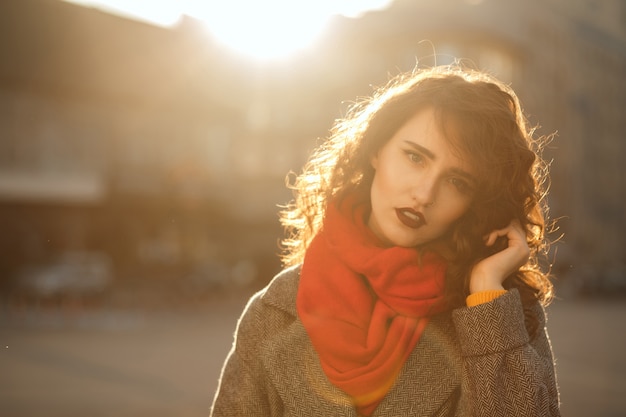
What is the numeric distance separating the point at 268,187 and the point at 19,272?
14.4m

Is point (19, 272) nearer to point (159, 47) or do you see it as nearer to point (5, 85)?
point (5, 85)

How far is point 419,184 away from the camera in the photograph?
2.51 meters

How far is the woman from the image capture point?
248cm

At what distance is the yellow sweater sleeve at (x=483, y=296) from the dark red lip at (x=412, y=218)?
0.26m

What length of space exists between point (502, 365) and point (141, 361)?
1127 cm

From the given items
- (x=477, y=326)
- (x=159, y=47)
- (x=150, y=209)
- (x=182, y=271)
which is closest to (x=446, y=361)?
(x=477, y=326)

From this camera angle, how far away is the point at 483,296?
252cm

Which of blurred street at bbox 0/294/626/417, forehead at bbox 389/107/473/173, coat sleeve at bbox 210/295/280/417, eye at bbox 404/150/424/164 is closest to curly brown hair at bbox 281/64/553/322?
forehead at bbox 389/107/473/173

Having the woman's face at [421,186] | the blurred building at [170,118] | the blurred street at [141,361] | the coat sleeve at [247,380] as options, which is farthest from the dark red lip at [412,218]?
the blurred building at [170,118]

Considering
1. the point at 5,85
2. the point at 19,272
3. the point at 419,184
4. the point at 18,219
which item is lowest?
the point at 419,184

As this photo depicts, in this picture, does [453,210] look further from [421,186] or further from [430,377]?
[430,377]

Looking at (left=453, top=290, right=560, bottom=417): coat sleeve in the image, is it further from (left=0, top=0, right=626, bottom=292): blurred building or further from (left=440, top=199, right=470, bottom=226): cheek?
(left=0, top=0, right=626, bottom=292): blurred building

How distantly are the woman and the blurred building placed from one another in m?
18.1

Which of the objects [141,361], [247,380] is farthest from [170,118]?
[247,380]
